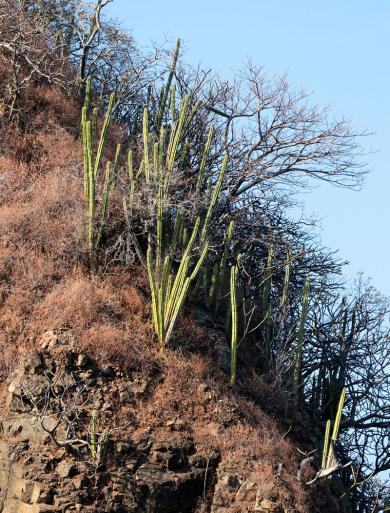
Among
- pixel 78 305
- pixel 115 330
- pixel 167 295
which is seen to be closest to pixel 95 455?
pixel 115 330

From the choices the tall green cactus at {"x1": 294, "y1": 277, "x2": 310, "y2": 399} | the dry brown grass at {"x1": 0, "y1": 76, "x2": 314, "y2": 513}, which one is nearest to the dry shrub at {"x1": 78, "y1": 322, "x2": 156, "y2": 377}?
the dry brown grass at {"x1": 0, "y1": 76, "x2": 314, "y2": 513}

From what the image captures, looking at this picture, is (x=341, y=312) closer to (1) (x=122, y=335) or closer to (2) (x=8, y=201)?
(1) (x=122, y=335)

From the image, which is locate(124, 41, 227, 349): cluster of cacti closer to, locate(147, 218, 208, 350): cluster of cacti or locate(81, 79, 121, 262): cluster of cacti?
locate(147, 218, 208, 350): cluster of cacti

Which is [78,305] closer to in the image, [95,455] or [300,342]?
[95,455]

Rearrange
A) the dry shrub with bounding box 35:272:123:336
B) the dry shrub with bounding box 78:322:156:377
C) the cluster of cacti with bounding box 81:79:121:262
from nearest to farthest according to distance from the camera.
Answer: the dry shrub with bounding box 78:322:156:377
the dry shrub with bounding box 35:272:123:336
the cluster of cacti with bounding box 81:79:121:262

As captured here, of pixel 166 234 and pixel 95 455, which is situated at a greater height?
pixel 166 234

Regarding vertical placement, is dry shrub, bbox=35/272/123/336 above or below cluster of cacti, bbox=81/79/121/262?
below

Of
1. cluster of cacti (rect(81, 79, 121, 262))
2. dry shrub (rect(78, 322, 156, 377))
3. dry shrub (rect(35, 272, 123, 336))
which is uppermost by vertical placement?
cluster of cacti (rect(81, 79, 121, 262))

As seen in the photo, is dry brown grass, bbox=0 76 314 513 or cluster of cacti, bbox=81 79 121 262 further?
cluster of cacti, bbox=81 79 121 262

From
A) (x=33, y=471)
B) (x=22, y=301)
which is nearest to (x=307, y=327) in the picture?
(x=22, y=301)

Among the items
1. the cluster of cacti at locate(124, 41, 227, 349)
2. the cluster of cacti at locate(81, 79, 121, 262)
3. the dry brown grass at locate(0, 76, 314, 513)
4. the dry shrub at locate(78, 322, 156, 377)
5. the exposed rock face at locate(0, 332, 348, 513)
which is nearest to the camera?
the exposed rock face at locate(0, 332, 348, 513)

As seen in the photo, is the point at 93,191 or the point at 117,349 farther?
the point at 93,191

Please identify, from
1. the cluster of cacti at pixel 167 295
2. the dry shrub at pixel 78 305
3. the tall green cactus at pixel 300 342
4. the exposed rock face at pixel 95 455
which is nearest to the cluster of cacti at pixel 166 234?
the cluster of cacti at pixel 167 295

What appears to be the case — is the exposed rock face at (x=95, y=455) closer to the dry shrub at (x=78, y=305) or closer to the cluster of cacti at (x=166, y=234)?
the dry shrub at (x=78, y=305)
